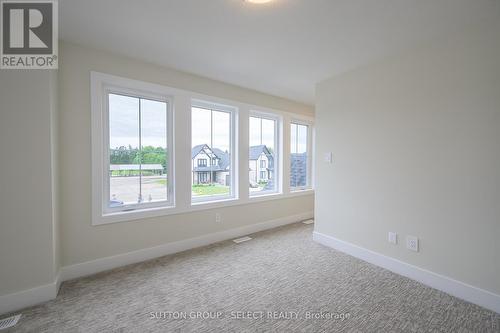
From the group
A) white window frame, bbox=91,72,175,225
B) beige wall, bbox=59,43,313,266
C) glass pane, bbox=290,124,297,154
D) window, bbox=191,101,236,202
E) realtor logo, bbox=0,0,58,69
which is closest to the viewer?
realtor logo, bbox=0,0,58,69

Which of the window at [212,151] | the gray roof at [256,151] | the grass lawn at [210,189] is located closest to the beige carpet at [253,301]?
the grass lawn at [210,189]

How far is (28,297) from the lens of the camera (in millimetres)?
1832

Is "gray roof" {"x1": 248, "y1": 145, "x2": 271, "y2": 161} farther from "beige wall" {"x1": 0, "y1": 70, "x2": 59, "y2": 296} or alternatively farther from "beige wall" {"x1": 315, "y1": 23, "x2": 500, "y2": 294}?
"beige wall" {"x1": 0, "y1": 70, "x2": 59, "y2": 296}

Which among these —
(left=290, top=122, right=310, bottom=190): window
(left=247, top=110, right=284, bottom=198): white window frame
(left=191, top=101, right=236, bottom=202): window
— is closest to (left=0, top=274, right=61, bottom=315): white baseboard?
(left=191, top=101, right=236, bottom=202): window

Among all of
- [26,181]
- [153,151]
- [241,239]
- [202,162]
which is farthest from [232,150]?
[26,181]

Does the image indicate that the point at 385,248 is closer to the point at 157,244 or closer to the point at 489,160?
the point at 489,160

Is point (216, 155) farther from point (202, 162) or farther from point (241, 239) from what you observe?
point (241, 239)

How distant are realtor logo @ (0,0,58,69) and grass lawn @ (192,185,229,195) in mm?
2043

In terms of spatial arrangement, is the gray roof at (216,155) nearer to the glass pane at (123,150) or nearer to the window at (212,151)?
the window at (212,151)

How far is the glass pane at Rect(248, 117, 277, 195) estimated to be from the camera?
153 inches

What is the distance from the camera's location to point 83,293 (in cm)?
201

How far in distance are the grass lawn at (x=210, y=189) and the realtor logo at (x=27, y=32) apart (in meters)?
2.04

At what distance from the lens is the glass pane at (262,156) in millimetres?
3891

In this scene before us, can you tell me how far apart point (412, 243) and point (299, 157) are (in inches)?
102
